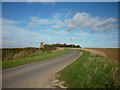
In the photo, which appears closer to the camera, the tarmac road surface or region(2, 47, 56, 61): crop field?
the tarmac road surface

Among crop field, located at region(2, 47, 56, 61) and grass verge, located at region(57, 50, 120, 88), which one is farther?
crop field, located at region(2, 47, 56, 61)

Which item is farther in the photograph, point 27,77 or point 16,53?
point 16,53

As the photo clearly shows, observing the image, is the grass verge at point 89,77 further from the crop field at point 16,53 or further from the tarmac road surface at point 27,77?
the crop field at point 16,53

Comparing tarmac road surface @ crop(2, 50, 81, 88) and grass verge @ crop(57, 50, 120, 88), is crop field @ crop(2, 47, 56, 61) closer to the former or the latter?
tarmac road surface @ crop(2, 50, 81, 88)

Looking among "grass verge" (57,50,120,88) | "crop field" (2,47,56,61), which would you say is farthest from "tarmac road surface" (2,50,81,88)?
"crop field" (2,47,56,61)

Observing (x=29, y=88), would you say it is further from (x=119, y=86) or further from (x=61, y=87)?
(x=119, y=86)

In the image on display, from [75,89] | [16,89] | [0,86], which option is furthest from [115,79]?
[0,86]

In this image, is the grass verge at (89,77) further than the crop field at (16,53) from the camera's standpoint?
No

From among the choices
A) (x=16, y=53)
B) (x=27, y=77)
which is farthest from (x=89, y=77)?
(x=16, y=53)

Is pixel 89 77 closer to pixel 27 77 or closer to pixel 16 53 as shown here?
pixel 27 77

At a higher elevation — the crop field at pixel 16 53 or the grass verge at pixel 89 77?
the crop field at pixel 16 53

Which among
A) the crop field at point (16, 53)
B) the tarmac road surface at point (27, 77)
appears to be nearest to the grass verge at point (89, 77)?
the tarmac road surface at point (27, 77)

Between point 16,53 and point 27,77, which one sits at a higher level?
point 16,53

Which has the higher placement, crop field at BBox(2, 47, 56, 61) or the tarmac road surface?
crop field at BBox(2, 47, 56, 61)
